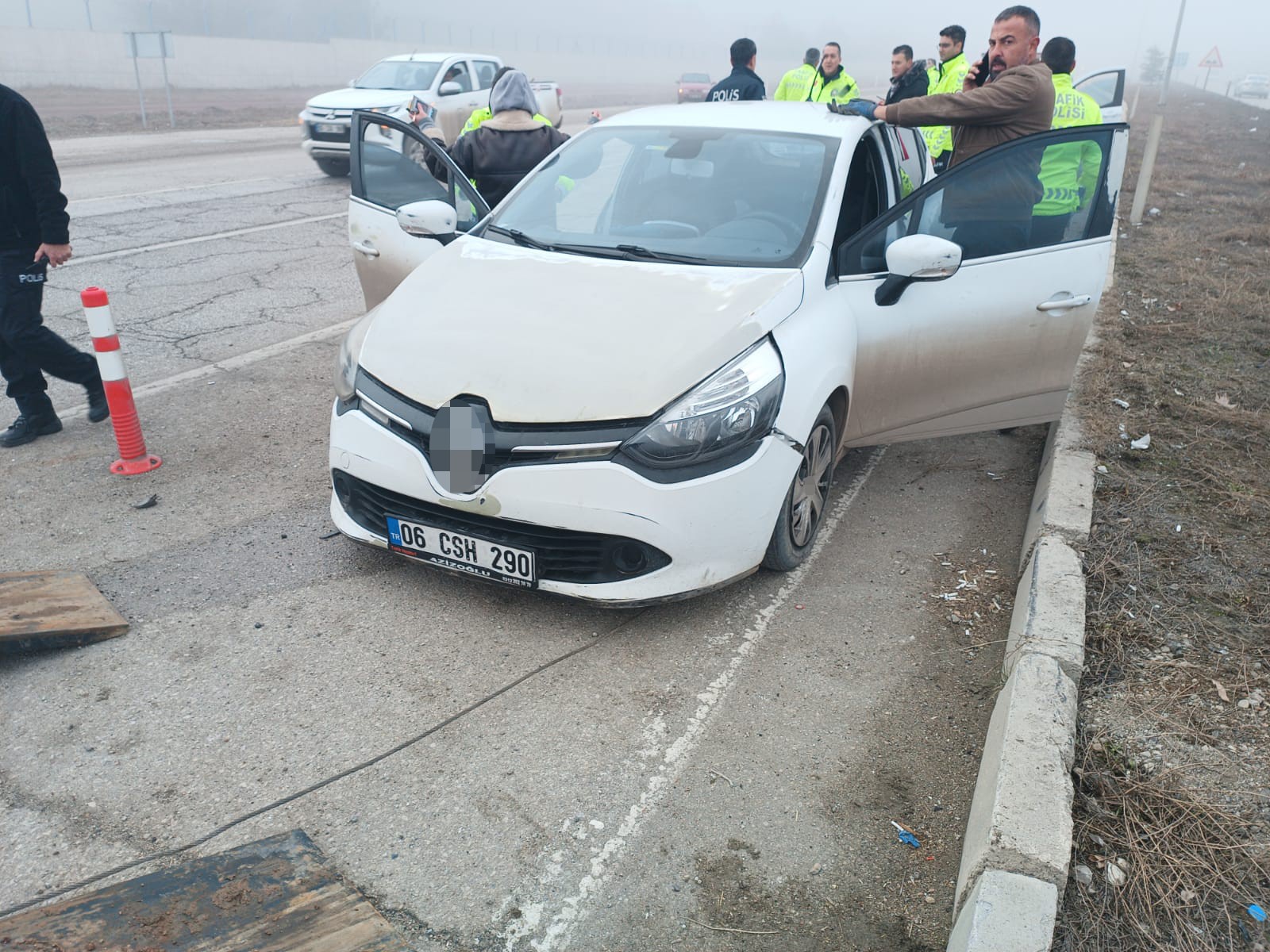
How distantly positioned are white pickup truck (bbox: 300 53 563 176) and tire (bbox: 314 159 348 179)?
0.01 m

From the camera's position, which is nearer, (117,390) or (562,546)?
(562,546)

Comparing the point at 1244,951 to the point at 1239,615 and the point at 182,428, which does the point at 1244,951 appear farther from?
the point at 182,428

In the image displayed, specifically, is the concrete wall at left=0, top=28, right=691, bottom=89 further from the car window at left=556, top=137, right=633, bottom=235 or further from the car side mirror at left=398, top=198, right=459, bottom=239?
the car window at left=556, top=137, right=633, bottom=235

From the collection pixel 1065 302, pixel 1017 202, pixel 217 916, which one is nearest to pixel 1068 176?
pixel 1017 202

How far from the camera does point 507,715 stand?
304 centimetres

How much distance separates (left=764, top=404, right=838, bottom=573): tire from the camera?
12.0 ft

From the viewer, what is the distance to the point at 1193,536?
405 cm

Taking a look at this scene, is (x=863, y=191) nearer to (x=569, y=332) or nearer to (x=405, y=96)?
(x=569, y=332)

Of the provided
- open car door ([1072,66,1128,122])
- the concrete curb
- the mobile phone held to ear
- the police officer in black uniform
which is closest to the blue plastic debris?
the concrete curb

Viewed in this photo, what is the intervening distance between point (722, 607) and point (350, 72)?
5329 centimetres

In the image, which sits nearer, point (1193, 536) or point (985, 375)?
point (1193, 536)

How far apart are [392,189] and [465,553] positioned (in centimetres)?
260

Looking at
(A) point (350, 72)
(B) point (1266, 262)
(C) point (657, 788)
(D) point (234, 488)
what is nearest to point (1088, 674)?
(C) point (657, 788)

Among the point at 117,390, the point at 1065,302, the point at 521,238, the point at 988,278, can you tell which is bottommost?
the point at 117,390
